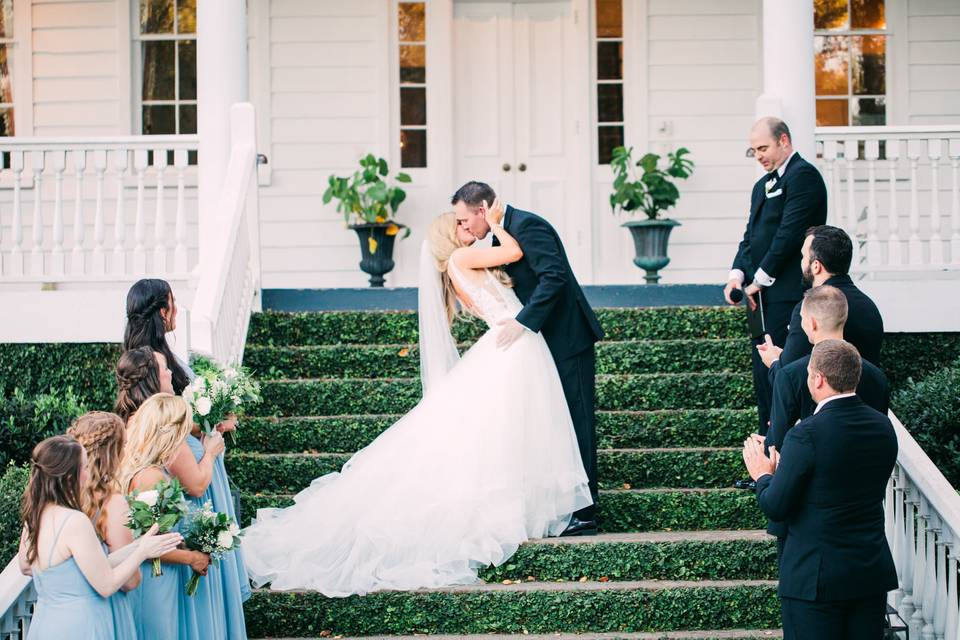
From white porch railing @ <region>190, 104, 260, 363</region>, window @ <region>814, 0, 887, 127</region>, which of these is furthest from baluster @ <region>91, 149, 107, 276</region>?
window @ <region>814, 0, 887, 127</region>

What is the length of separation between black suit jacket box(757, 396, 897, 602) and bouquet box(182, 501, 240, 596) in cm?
199

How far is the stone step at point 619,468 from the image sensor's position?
6445mm

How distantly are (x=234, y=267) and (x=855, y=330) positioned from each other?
4087 mm

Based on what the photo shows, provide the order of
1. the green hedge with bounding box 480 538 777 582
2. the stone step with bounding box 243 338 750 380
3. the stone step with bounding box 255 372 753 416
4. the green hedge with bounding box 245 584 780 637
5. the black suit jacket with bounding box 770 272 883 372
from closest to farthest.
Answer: the black suit jacket with bounding box 770 272 883 372 → the green hedge with bounding box 245 584 780 637 → the green hedge with bounding box 480 538 777 582 → the stone step with bounding box 255 372 753 416 → the stone step with bounding box 243 338 750 380

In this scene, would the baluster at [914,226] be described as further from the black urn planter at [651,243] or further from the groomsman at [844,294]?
the groomsman at [844,294]

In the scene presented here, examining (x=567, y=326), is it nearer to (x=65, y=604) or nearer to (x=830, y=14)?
(x=65, y=604)

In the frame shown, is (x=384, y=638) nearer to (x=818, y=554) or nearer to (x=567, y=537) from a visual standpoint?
(x=567, y=537)

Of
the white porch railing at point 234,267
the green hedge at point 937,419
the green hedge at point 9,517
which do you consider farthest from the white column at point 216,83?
the green hedge at point 937,419

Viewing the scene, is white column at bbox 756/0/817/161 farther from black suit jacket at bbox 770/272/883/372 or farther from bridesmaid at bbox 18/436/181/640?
bridesmaid at bbox 18/436/181/640

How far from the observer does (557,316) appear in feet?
19.5

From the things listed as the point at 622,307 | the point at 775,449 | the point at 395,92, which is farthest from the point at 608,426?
the point at 395,92

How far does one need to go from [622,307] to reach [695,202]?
8.14ft

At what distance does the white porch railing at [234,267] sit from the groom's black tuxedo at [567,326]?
1.84 metres

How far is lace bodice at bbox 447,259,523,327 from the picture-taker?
236 inches
